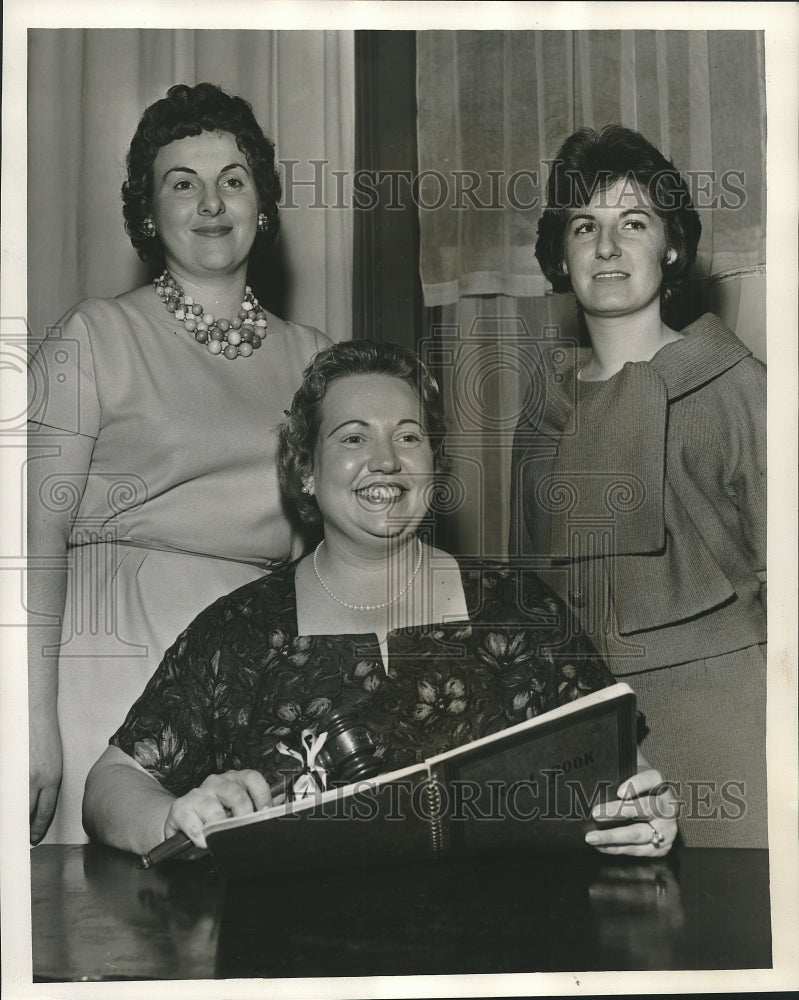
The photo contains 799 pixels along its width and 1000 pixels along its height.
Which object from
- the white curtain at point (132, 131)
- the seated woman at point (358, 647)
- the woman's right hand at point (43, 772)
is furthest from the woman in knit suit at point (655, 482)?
the woman's right hand at point (43, 772)

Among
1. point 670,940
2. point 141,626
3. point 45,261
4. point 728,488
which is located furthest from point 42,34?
point 670,940

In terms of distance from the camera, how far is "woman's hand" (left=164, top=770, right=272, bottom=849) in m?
2.53

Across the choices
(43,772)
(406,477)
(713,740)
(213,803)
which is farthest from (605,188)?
(43,772)

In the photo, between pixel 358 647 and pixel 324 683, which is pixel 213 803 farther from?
pixel 358 647

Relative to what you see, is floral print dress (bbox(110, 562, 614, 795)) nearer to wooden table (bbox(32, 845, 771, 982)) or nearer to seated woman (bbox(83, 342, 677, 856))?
seated woman (bbox(83, 342, 677, 856))

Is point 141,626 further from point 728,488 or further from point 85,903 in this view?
point 728,488

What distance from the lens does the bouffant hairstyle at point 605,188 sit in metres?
2.78

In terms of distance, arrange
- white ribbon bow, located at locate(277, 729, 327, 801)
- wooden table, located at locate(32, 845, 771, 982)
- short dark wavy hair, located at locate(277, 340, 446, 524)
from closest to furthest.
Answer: wooden table, located at locate(32, 845, 771, 982)
white ribbon bow, located at locate(277, 729, 327, 801)
short dark wavy hair, located at locate(277, 340, 446, 524)

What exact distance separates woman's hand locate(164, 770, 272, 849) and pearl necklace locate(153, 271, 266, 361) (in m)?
1.00

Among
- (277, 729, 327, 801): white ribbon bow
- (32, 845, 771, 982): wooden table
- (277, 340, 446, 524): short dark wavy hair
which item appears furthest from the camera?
(277, 340, 446, 524): short dark wavy hair

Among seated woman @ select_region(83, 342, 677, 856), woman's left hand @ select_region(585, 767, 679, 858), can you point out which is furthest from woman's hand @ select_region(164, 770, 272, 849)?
woman's left hand @ select_region(585, 767, 679, 858)

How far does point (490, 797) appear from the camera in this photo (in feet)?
8.71

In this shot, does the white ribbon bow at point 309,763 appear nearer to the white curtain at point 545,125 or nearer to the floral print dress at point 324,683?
the floral print dress at point 324,683

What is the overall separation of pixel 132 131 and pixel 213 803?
161 centimetres
